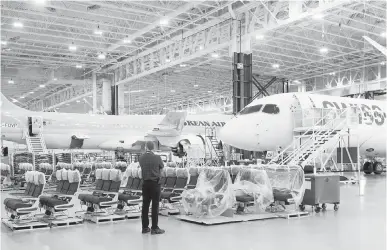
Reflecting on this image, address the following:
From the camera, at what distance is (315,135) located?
44.8 feet

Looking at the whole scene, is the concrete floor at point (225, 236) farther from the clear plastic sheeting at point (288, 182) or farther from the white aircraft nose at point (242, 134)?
the white aircraft nose at point (242, 134)

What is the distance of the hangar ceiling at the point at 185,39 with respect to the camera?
21328 millimetres

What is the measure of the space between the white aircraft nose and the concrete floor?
5874 mm

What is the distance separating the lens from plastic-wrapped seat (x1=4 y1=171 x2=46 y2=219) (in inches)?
307

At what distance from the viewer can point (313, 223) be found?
8375 mm

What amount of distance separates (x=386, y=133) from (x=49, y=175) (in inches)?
519

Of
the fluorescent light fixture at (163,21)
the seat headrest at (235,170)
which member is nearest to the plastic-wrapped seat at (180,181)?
the seat headrest at (235,170)

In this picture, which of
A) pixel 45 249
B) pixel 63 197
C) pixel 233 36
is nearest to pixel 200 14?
pixel 233 36

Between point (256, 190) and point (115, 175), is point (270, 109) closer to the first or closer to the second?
point (256, 190)

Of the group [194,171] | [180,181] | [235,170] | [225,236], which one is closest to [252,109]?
[194,171]

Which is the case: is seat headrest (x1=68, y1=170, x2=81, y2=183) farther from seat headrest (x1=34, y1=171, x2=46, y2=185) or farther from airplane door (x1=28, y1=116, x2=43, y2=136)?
airplane door (x1=28, y1=116, x2=43, y2=136)

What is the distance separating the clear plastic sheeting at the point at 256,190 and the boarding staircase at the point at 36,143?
48.3 feet

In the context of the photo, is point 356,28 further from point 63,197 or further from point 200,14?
point 63,197

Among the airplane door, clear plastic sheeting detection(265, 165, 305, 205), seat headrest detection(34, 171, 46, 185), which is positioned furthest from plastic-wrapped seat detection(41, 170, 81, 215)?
the airplane door
